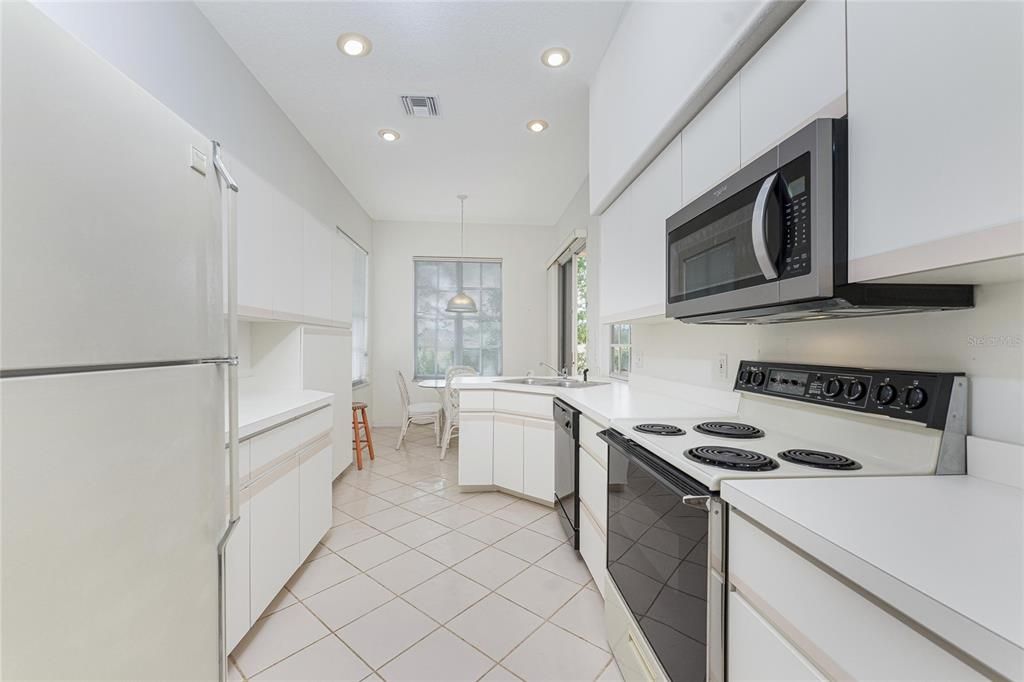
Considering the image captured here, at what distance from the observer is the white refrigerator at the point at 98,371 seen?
597 millimetres

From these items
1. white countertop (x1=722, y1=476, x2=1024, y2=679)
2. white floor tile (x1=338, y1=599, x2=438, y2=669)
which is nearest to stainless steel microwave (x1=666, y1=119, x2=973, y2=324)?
white countertop (x1=722, y1=476, x2=1024, y2=679)

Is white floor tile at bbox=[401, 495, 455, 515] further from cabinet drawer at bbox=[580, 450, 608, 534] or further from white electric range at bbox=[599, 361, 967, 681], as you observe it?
white electric range at bbox=[599, 361, 967, 681]

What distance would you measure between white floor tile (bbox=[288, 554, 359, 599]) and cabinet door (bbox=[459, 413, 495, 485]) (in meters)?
1.13

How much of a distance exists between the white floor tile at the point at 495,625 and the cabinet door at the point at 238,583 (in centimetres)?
77

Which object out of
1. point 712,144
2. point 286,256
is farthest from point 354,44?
point 712,144

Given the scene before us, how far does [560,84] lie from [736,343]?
6.67ft

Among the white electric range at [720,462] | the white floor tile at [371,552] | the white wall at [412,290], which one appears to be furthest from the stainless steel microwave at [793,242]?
the white wall at [412,290]

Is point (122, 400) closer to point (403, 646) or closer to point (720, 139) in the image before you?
point (403, 646)

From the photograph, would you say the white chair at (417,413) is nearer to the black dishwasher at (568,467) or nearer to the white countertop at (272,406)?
the white countertop at (272,406)

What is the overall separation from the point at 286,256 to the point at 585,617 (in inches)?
97.9

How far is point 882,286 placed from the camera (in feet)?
2.90

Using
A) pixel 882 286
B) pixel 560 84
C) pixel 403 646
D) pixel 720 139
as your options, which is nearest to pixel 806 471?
pixel 882 286

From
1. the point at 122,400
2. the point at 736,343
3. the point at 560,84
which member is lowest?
the point at 122,400

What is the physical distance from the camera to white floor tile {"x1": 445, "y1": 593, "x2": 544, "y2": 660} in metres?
1.63
